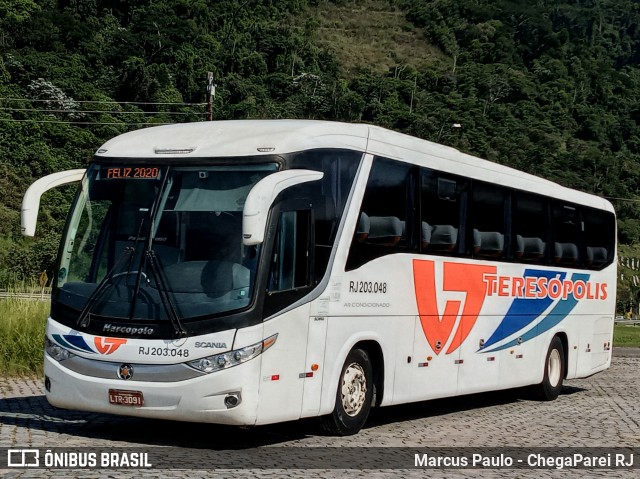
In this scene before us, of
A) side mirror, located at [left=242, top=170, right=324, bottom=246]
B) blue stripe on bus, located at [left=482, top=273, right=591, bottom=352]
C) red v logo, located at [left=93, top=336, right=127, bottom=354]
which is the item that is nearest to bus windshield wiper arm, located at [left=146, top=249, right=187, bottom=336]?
red v logo, located at [left=93, top=336, right=127, bottom=354]

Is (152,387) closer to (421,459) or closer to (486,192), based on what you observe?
(421,459)

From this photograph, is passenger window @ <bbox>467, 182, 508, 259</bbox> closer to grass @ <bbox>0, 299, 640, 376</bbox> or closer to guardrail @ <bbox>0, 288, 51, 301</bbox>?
grass @ <bbox>0, 299, 640, 376</bbox>

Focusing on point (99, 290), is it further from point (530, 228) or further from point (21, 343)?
point (530, 228)

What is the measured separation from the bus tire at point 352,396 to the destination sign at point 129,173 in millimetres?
Result: 2829

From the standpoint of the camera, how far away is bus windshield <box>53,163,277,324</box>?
436 inches

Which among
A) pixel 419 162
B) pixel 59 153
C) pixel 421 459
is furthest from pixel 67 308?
pixel 59 153

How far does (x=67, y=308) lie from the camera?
38.1ft

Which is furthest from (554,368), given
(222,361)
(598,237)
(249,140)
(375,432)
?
(222,361)

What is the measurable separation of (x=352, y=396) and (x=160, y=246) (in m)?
2.77

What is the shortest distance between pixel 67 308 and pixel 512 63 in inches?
7556

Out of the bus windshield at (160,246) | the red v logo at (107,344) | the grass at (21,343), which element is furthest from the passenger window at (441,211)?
the grass at (21,343)

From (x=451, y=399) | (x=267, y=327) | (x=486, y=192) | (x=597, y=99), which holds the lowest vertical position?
(x=451, y=399)

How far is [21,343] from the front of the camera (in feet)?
58.2

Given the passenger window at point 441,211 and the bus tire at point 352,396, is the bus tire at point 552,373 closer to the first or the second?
the passenger window at point 441,211
